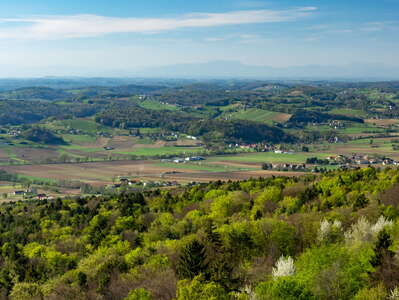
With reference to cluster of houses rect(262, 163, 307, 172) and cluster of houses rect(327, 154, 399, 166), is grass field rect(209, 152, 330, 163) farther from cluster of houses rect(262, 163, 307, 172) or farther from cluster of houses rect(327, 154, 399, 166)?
cluster of houses rect(262, 163, 307, 172)

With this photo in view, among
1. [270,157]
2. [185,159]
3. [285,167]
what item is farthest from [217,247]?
[270,157]

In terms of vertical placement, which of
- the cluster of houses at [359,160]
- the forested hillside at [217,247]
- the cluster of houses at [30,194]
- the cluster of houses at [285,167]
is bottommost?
the cluster of houses at [30,194]

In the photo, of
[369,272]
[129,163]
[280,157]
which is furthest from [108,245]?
[280,157]

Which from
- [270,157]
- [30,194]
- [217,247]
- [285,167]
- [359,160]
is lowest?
[30,194]

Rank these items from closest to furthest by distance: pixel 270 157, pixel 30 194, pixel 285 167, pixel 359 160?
pixel 30 194
pixel 285 167
pixel 359 160
pixel 270 157

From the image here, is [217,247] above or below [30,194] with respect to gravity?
above

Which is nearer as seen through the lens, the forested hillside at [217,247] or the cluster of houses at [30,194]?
the forested hillside at [217,247]

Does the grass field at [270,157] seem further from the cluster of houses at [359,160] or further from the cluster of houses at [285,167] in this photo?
the cluster of houses at [285,167]

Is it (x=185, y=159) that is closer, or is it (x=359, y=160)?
(x=359, y=160)

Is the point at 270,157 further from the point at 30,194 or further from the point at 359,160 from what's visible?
the point at 30,194

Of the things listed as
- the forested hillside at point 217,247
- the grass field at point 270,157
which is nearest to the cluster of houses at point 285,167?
the grass field at point 270,157

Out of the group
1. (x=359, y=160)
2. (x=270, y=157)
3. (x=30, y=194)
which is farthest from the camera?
(x=270, y=157)
